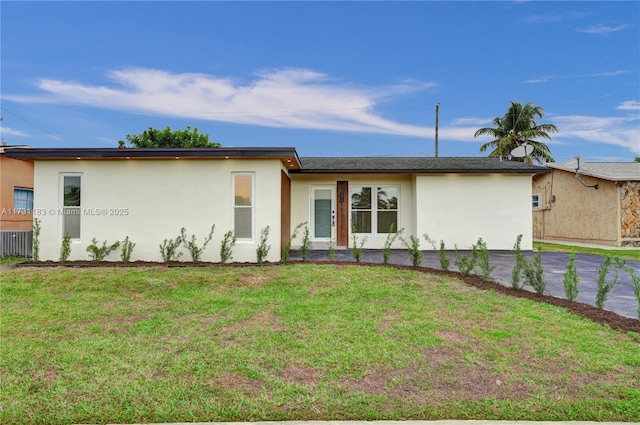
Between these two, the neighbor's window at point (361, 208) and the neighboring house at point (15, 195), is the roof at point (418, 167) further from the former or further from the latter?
the neighboring house at point (15, 195)

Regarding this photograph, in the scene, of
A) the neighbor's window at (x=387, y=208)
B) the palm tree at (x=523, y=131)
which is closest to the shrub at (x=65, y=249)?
the neighbor's window at (x=387, y=208)

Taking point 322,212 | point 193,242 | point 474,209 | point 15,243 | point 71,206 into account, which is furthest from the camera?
point 322,212

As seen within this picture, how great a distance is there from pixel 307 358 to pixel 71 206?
838 cm

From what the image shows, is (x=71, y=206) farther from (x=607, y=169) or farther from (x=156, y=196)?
(x=607, y=169)

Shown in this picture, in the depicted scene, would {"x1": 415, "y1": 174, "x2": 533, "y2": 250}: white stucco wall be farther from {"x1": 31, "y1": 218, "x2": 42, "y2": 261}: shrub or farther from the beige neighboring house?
{"x1": 31, "y1": 218, "x2": 42, "y2": 261}: shrub

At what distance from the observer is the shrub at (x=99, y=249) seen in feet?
27.2

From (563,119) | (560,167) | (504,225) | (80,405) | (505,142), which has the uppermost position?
(563,119)

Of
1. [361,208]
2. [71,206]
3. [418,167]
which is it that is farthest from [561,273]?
[71,206]

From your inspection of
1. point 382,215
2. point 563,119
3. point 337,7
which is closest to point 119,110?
point 337,7

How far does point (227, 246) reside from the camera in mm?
8438

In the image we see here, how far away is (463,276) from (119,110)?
2150 cm

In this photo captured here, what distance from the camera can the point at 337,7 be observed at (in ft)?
41.2

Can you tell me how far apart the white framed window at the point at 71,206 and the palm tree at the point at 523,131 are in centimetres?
→ 2887

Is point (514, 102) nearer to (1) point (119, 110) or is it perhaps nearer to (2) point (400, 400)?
(1) point (119, 110)
